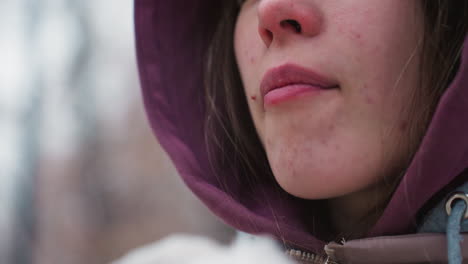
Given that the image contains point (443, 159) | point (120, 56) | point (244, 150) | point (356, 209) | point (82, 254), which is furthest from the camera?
point (120, 56)

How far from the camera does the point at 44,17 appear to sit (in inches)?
54.7

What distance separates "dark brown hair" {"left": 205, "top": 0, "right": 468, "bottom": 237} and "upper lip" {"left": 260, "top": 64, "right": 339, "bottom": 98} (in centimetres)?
9

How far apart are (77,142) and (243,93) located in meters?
0.79

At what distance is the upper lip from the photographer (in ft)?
1.64

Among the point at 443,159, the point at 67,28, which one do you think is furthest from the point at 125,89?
the point at 443,159

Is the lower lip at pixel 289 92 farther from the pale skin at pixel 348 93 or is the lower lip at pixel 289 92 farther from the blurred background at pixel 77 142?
the blurred background at pixel 77 142

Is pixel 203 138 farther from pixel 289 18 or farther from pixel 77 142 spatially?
pixel 77 142

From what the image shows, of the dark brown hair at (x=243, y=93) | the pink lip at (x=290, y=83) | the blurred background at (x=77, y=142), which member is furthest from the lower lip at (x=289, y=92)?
the blurred background at (x=77, y=142)

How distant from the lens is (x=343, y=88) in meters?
0.50

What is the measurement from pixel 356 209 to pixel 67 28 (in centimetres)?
111

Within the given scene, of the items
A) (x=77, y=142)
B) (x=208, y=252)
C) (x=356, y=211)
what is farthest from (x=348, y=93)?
(x=77, y=142)

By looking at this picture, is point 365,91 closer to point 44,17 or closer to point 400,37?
point 400,37

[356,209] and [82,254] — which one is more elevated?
[356,209]

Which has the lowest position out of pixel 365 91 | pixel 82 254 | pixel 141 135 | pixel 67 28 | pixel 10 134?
pixel 82 254
